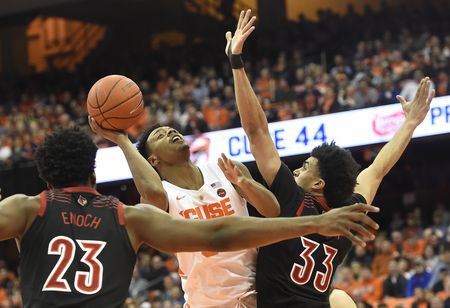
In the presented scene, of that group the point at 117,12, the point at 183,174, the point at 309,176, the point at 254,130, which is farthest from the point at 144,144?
the point at 117,12

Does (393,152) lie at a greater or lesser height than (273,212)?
greater

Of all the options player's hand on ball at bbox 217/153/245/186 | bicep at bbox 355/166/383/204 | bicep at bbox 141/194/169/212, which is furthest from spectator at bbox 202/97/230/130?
player's hand on ball at bbox 217/153/245/186

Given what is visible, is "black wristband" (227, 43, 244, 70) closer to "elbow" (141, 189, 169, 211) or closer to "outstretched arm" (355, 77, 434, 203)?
"elbow" (141, 189, 169, 211)

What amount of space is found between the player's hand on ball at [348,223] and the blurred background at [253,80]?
23.1 ft

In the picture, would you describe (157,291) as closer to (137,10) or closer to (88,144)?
(88,144)

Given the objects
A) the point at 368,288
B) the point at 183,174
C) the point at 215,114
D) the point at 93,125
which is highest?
the point at 93,125

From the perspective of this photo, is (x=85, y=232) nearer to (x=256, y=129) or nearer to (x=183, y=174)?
(x=256, y=129)

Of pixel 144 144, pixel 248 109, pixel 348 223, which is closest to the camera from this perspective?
pixel 348 223

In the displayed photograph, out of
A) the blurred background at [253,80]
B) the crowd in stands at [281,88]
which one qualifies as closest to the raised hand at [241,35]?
the blurred background at [253,80]

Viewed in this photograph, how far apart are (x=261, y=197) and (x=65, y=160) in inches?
46.7

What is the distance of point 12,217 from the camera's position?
341cm

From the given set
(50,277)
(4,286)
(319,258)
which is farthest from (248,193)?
(4,286)

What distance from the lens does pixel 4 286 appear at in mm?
16391

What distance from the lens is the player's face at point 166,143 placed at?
16.7 ft
